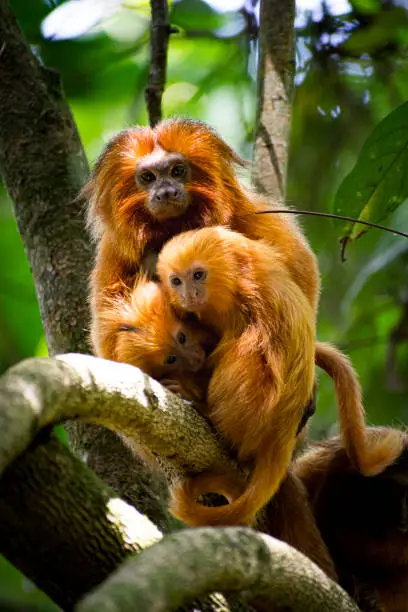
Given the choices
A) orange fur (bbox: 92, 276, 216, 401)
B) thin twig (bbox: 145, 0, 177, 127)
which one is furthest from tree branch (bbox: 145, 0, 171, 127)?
orange fur (bbox: 92, 276, 216, 401)

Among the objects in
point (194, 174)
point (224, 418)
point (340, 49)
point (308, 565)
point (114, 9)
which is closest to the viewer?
point (308, 565)

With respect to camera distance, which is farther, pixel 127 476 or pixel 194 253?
pixel 127 476

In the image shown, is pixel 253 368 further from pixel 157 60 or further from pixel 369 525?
pixel 157 60

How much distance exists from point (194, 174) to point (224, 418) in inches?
43.3

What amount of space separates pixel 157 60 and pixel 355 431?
2343mm

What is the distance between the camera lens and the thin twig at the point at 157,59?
15.1ft

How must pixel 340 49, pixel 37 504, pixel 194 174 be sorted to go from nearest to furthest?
pixel 37 504, pixel 194 174, pixel 340 49

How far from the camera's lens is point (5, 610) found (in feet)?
10.2

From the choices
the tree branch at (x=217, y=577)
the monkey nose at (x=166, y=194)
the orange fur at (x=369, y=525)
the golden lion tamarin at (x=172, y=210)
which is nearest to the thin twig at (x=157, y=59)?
the golden lion tamarin at (x=172, y=210)

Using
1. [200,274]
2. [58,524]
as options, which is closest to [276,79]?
[200,274]

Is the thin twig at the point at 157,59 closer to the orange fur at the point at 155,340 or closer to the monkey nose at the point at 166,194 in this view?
the monkey nose at the point at 166,194

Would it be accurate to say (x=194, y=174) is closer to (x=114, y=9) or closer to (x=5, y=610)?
(x=5, y=610)

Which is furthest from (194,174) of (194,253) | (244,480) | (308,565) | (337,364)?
(308,565)

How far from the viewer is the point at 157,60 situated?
470 centimetres
